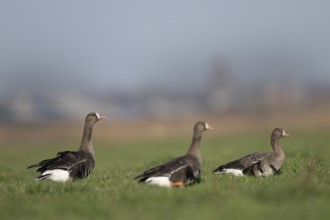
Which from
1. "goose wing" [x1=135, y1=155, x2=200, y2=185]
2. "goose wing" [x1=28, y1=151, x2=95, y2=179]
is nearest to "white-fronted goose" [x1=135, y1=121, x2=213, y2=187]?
"goose wing" [x1=135, y1=155, x2=200, y2=185]

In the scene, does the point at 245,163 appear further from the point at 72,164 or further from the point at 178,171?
the point at 72,164

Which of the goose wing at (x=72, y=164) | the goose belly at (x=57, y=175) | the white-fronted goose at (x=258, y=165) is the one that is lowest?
the white-fronted goose at (x=258, y=165)

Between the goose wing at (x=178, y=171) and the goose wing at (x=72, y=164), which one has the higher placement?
the goose wing at (x=72, y=164)

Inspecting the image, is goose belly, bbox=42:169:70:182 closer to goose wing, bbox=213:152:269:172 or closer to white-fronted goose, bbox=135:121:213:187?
white-fronted goose, bbox=135:121:213:187

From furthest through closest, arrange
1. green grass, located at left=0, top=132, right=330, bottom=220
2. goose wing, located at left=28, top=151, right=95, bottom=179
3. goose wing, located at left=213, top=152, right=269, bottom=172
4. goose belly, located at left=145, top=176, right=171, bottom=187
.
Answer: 1. goose wing, located at left=213, top=152, right=269, bottom=172
2. goose wing, located at left=28, top=151, right=95, bottom=179
3. goose belly, located at left=145, top=176, right=171, bottom=187
4. green grass, located at left=0, top=132, right=330, bottom=220

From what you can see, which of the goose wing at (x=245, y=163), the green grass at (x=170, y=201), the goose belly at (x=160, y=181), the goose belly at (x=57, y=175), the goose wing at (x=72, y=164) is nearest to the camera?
the green grass at (x=170, y=201)

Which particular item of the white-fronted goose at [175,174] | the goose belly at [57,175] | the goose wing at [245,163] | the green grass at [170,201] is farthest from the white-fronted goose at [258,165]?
the goose belly at [57,175]

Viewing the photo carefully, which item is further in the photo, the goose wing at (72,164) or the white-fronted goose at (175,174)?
the goose wing at (72,164)

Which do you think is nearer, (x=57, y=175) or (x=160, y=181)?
(x=160, y=181)

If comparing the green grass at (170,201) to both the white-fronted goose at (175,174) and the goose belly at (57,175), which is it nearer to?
the white-fronted goose at (175,174)

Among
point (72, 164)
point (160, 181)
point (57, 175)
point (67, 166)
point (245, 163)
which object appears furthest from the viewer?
point (245, 163)

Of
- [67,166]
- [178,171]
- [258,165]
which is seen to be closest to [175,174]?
[178,171]

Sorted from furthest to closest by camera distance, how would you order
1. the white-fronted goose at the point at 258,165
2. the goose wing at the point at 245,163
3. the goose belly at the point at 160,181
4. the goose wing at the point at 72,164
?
the goose wing at the point at 245,163 → the white-fronted goose at the point at 258,165 → the goose wing at the point at 72,164 → the goose belly at the point at 160,181

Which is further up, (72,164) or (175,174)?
(72,164)
